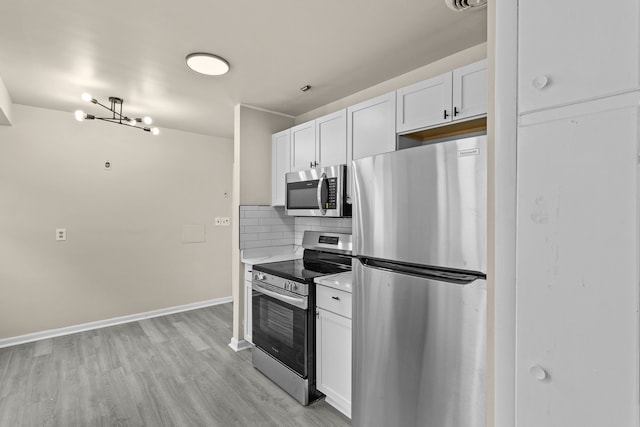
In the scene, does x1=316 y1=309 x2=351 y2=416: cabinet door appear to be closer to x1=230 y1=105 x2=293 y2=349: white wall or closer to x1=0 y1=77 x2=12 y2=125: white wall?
x1=230 y1=105 x2=293 y2=349: white wall

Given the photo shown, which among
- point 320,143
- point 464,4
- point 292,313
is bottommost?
point 292,313

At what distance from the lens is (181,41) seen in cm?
198

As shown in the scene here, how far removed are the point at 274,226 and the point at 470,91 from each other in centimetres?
227

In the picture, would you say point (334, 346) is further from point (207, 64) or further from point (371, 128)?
point (207, 64)

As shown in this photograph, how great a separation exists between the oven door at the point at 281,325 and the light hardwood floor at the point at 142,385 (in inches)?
11.1

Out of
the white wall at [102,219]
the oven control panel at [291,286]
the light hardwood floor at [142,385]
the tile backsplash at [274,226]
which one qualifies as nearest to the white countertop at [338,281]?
the oven control panel at [291,286]

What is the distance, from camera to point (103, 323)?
12.2 ft

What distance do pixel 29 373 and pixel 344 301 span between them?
9.26ft

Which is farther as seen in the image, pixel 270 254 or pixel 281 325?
pixel 270 254

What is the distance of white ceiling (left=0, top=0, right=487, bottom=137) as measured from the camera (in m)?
1.68

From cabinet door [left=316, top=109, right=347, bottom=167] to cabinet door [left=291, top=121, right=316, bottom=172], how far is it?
0.22 feet

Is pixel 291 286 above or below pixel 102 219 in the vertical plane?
below

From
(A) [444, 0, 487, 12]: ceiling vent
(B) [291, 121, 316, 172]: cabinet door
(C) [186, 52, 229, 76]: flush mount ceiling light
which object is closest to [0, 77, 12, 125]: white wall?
(C) [186, 52, 229, 76]: flush mount ceiling light

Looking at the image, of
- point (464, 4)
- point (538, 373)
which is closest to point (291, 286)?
point (538, 373)
